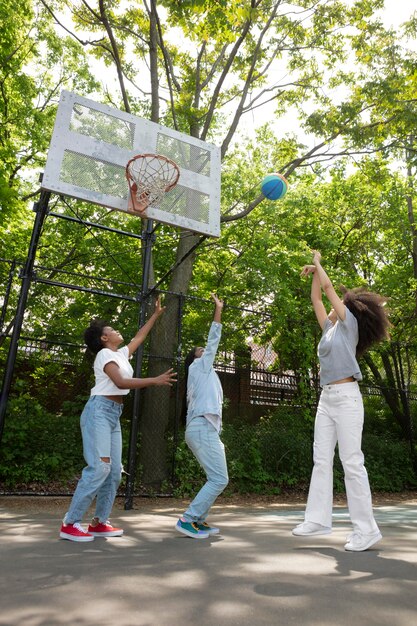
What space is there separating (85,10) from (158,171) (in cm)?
662

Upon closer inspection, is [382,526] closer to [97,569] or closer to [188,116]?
[97,569]

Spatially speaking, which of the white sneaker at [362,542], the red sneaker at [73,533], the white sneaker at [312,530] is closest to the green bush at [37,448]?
the red sneaker at [73,533]

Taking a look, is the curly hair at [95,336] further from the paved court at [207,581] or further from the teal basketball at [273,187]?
the teal basketball at [273,187]

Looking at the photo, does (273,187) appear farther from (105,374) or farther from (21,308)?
(105,374)

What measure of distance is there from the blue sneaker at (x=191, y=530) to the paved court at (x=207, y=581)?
9cm

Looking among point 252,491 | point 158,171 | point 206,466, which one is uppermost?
point 158,171

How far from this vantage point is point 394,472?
1338 cm

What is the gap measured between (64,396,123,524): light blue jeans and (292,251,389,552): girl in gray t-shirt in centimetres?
163

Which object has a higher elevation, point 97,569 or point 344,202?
point 344,202

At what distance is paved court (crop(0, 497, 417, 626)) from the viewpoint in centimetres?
238

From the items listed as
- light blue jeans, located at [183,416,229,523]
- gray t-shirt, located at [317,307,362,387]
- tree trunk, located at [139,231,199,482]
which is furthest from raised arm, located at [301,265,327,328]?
tree trunk, located at [139,231,199,482]

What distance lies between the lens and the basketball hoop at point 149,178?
25.4 ft

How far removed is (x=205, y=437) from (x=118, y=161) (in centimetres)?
463

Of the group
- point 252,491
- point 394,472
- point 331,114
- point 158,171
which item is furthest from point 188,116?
point 394,472
